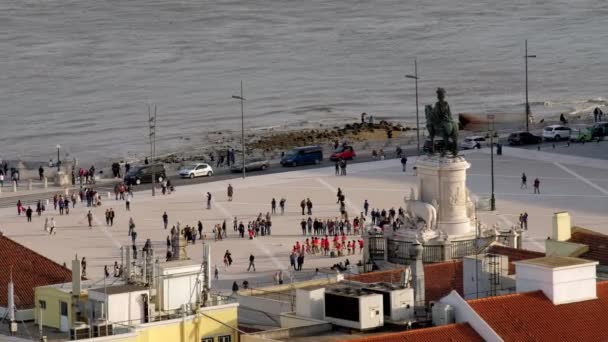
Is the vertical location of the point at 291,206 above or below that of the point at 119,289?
below

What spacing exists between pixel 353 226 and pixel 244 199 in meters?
10.5

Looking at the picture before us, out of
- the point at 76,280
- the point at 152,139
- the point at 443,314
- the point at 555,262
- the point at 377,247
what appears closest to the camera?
the point at 76,280

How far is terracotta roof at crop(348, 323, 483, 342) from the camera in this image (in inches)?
2036

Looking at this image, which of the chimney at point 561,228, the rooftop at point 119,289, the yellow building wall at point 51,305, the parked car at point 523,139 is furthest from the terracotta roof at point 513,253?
the parked car at point 523,139

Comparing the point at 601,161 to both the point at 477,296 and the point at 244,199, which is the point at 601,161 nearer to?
the point at 244,199

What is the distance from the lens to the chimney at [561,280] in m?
55.0

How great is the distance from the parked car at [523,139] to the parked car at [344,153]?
8.03 metres

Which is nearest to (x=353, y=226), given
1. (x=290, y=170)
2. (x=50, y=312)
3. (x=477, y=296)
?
(x=290, y=170)

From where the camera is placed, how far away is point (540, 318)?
5397 centimetres

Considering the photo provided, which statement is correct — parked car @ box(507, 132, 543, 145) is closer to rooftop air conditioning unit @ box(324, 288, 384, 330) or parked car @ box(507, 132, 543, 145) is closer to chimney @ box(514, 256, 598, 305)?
chimney @ box(514, 256, 598, 305)

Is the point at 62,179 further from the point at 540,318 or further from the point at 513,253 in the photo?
the point at 540,318

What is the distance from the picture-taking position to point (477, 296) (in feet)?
195

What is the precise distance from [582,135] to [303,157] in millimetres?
15176

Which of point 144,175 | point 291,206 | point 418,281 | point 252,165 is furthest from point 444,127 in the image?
point 252,165
